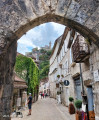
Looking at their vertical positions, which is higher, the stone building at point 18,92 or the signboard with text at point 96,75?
the signboard with text at point 96,75

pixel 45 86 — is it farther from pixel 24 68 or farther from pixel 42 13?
pixel 42 13

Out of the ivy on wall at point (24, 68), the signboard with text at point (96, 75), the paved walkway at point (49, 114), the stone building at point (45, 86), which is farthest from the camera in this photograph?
the stone building at point (45, 86)

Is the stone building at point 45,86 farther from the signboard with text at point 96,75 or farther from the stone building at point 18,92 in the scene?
the signboard with text at point 96,75

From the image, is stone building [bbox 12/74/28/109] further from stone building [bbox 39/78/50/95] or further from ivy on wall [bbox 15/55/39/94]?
stone building [bbox 39/78/50/95]

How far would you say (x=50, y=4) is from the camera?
7.52 feet

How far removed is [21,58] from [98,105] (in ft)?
40.4

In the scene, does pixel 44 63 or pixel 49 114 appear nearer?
pixel 49 114

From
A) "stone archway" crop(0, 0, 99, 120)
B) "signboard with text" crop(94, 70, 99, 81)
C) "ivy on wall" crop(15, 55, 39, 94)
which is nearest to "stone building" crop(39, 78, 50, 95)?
"ivy on wall" crop(15, 55, 39, 94)

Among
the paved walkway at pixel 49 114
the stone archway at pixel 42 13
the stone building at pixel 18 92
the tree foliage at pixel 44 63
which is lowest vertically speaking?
the paved walkway at pixel 49 114

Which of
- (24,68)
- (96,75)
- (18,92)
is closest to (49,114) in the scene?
(18,92)

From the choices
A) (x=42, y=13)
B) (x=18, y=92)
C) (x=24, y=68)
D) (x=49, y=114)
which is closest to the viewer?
(x=42, y=13)

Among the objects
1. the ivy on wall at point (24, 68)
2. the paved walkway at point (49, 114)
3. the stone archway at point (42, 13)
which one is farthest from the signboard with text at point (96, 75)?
the ivy on wall at point (24, 68)

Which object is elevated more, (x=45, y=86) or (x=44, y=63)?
(x=44, y=63)

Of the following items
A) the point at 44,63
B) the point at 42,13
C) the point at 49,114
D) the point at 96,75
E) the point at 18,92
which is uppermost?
the point at 44,63
